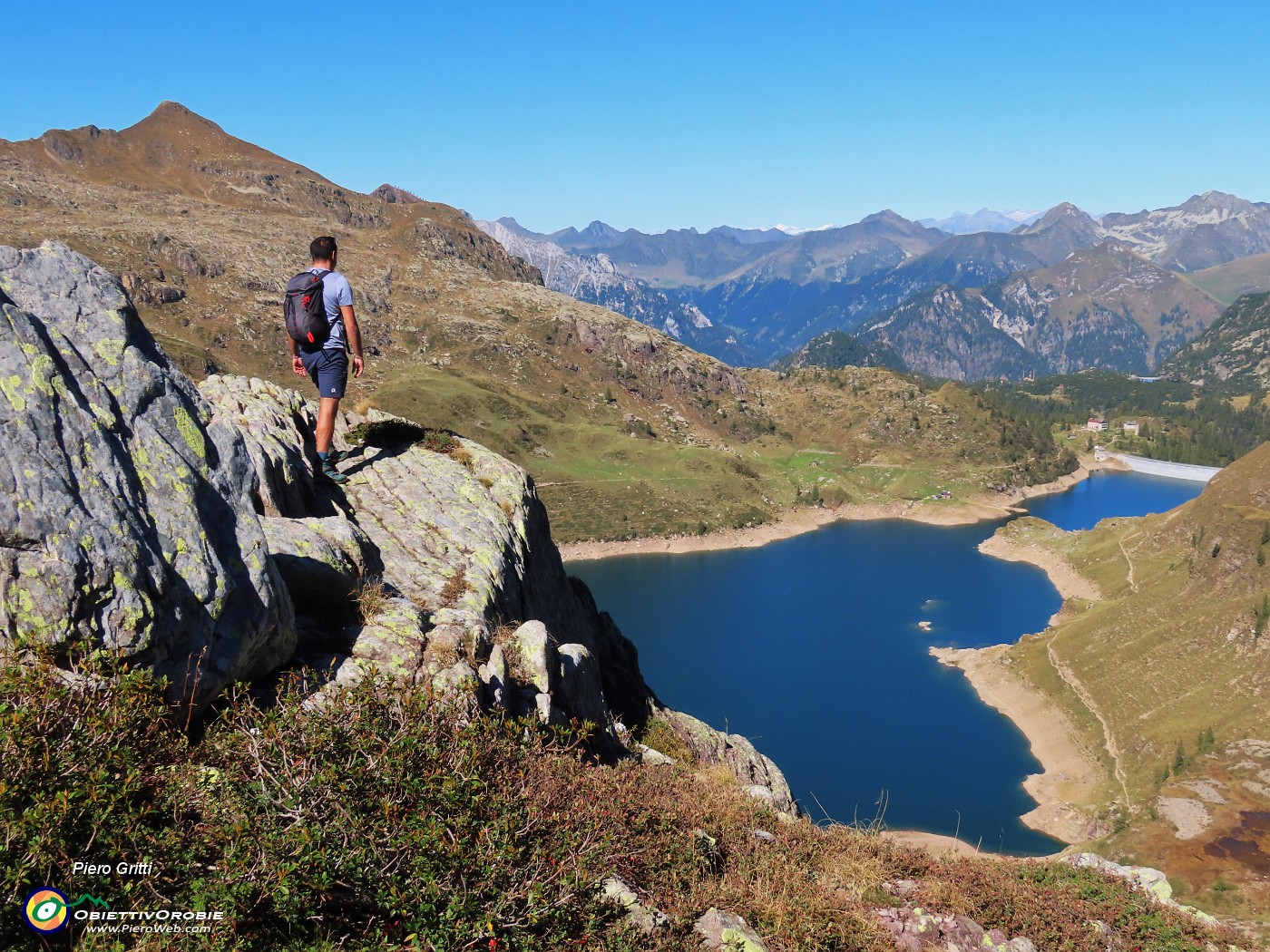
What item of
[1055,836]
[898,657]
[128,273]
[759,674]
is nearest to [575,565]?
[759,674]

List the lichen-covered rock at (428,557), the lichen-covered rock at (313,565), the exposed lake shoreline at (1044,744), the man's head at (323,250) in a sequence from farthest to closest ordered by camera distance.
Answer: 1. the exposed lake shoreline at (1044,744)
2. the man's head at (323,250)
3. the lichen-covered rock at (428,557)
4. the lichen-covered rock at (313,565)

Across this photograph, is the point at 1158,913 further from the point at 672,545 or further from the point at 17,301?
the point at 672,545

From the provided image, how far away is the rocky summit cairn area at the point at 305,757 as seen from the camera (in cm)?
595

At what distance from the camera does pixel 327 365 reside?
50.8ft

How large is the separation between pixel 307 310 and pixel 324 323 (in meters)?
0.46

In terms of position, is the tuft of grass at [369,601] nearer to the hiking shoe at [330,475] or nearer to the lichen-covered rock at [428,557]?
the lichen-covered rock at [428,557]

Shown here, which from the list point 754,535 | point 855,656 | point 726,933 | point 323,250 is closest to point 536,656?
point 726,933

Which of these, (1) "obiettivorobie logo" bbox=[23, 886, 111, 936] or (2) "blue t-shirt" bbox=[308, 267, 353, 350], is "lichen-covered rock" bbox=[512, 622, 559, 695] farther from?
(1) "obiettivorobie logo" bbox=[23, 886, 111, 936]

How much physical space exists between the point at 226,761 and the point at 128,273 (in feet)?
752

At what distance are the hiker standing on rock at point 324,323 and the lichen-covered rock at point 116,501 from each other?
3.32 meters

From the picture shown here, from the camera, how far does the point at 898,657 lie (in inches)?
4350

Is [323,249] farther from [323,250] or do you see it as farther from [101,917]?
[101,917]

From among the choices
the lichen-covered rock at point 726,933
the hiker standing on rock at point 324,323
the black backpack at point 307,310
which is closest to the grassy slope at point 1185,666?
the lichen-covered rock at point 726,933

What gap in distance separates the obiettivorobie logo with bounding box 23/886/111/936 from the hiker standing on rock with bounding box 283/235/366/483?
1043 cm
